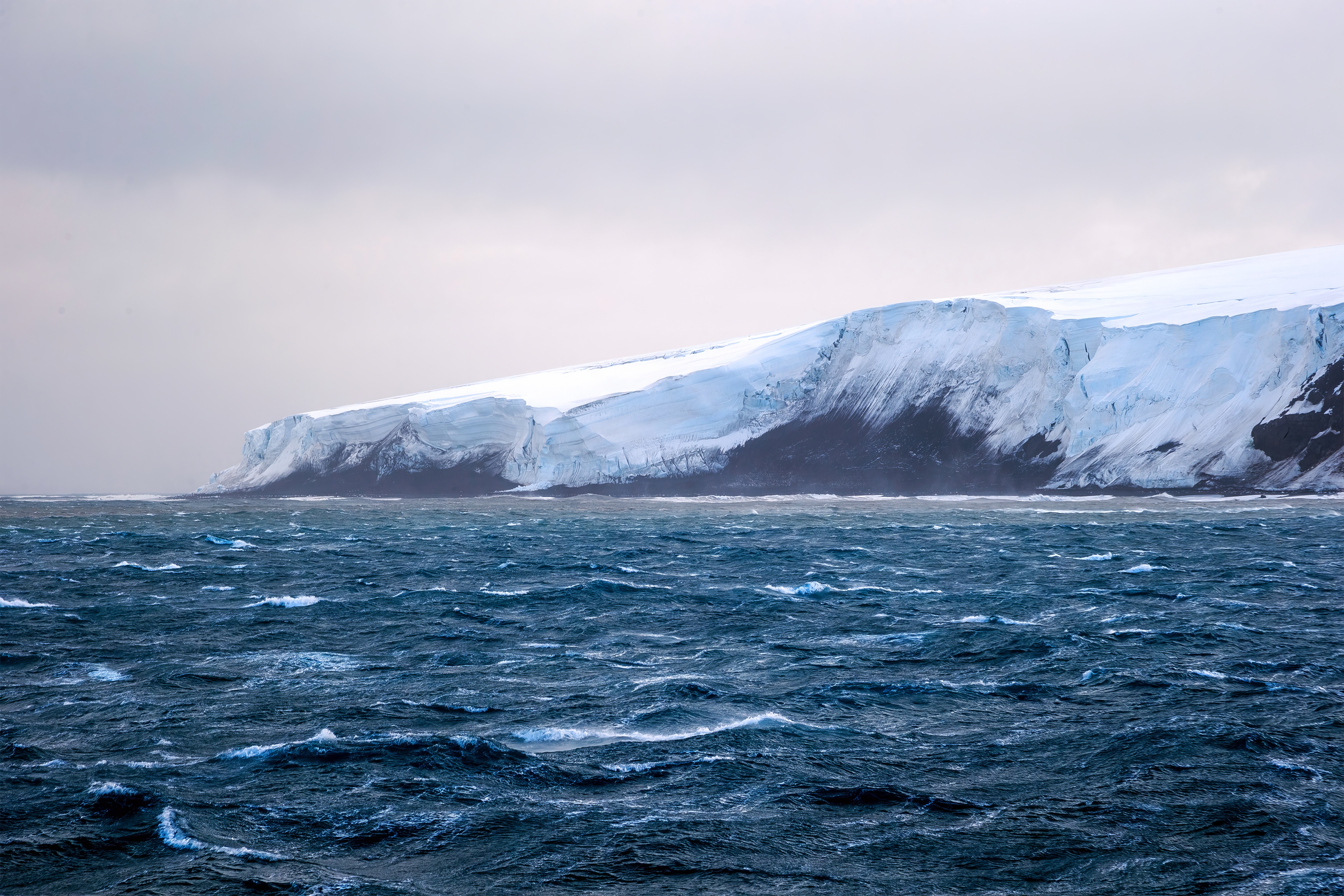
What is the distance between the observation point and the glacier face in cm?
6875

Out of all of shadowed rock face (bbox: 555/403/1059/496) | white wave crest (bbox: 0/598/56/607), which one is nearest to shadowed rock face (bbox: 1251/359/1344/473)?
shadowed rock face (bbox: 555/403/1059/496)

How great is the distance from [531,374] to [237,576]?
315ft

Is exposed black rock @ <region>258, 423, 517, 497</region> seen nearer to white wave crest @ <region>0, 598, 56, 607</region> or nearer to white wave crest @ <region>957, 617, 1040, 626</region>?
white wave crest @ <region>0, 598, 56, 607</region>

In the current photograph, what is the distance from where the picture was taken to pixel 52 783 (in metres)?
9.86

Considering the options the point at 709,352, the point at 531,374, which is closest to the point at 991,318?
the point at 709,352

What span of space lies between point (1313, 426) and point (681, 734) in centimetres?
6824

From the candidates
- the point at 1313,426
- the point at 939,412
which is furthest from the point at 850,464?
the point at 1313,426

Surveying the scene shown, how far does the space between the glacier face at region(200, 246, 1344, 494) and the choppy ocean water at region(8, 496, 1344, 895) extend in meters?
48.3

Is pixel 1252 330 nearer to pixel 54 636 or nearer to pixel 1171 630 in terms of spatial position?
pixel 1171 630

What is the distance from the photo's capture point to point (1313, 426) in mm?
65938

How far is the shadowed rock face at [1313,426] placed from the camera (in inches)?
2579

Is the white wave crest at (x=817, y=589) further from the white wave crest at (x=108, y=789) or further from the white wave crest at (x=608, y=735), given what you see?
the white wave crest at (x=108, y=789)

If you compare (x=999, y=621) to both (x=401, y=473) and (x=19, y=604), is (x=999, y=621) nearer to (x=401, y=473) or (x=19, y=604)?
(x=19, y=604)

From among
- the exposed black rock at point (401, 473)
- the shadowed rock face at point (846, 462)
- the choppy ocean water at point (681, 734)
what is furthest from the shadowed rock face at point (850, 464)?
the choppy ocean water at point (681, 734)
